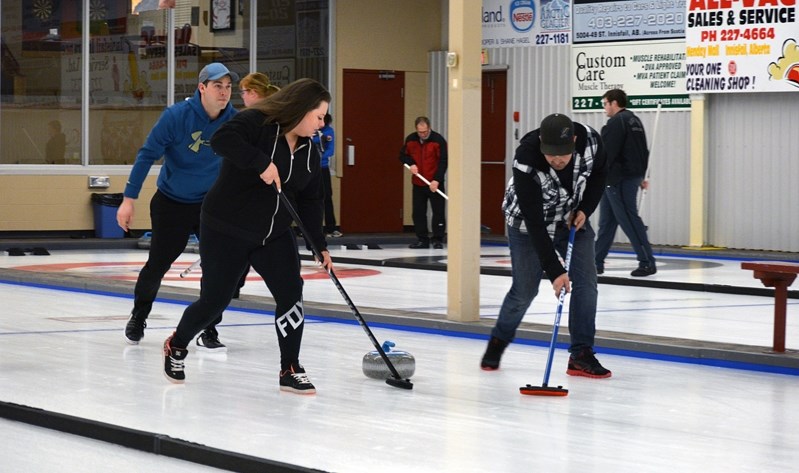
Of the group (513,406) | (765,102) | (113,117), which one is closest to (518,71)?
(765,102)

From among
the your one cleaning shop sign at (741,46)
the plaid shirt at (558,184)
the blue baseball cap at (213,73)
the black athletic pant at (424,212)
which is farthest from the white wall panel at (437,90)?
the plaid shirt at (558,184)

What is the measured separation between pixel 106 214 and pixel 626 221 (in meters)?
8.08

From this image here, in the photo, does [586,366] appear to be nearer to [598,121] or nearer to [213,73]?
[213,73]

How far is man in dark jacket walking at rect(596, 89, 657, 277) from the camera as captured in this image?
13.2 meters

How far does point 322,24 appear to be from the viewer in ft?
70.5

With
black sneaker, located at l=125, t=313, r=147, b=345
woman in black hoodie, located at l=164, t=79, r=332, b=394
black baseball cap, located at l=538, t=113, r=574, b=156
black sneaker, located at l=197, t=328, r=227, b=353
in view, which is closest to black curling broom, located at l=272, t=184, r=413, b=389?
woman in black hoodie, located at l=164, t=79, r=332, b=394

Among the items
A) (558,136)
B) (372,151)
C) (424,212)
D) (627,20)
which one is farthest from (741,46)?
(558,136)

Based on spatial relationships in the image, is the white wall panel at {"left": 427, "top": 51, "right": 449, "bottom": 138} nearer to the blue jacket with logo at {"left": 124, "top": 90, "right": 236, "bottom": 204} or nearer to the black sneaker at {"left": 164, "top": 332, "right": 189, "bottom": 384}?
the blue jacket with logo at {"left": 124, "top": 90, "right": 236, "bottom": 204}

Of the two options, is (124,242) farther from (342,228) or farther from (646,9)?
(646,9)

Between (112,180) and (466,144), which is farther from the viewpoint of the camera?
(112,180)

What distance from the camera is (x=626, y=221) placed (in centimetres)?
1336

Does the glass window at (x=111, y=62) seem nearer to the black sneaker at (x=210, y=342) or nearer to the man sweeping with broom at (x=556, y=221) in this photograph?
the black sneaker at (x=210, y=342)

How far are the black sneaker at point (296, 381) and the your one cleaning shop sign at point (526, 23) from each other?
1377 centimetres

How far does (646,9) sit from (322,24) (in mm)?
5256
